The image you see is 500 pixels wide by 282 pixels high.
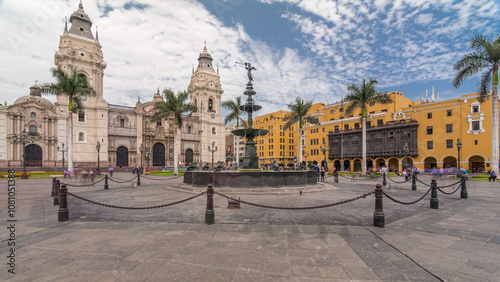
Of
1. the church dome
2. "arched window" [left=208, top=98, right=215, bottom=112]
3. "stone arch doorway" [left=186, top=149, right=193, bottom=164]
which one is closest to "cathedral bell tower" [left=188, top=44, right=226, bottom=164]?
"arched window" [left=208, top=98, right=215, bottom=112]

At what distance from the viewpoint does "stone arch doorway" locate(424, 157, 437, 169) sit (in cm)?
4141

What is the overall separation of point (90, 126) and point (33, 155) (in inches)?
388

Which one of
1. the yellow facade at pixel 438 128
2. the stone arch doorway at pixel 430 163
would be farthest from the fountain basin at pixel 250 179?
the stone arch doorway at pixel 430 163

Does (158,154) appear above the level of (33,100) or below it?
below

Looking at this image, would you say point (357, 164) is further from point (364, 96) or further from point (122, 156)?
point (122, 156)

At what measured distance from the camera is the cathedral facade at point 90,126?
138 feet

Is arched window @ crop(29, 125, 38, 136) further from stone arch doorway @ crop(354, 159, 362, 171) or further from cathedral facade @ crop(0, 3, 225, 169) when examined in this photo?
stone arch doorway @ crop(354, 159, 362, 171)

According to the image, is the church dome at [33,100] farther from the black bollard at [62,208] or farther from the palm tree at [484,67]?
the palm tree at [484,67]

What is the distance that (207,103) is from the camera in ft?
203

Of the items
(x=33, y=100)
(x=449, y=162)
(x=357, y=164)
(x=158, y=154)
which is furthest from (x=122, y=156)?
(x=449, y=162)

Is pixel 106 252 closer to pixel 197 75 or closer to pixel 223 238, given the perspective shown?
pixel 223 238

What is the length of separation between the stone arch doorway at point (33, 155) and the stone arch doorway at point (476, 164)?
2784 inches

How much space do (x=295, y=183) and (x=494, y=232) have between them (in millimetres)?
8720

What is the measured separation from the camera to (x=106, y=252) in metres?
4.69
